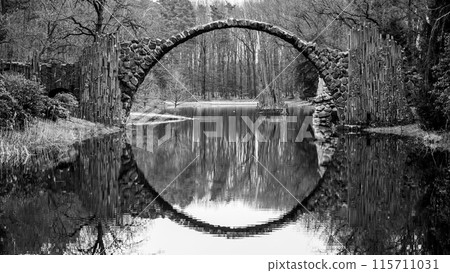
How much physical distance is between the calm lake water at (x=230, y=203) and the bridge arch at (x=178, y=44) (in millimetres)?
6631

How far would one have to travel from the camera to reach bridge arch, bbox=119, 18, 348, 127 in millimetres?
18812

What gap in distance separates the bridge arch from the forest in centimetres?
98

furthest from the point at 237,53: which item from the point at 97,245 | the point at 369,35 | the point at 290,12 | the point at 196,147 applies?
the point at 97,245

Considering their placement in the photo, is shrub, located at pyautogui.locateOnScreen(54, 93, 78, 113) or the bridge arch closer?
shrub, located at pyautogui.locateOnScreen(54, 93, 78, 113)

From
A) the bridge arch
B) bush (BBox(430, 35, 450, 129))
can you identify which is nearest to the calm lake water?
bush (BBox(430, 35, 450, 129))

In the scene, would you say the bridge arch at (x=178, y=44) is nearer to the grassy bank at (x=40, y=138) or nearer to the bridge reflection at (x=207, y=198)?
the grassy bank at (x=40, y=138)

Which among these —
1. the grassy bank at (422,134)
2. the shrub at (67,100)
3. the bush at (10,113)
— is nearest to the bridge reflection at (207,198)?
the grassy bank at (422,134)

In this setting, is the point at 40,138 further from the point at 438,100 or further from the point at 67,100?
the point at 438,100

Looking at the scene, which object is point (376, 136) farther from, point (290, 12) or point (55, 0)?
point (290, 12)

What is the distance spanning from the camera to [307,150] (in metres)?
13.9

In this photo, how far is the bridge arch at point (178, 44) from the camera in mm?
18812

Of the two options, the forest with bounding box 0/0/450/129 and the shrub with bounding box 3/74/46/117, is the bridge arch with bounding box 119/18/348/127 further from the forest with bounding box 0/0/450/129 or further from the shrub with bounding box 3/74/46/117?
the shrub with bounding box 3/74/46/117

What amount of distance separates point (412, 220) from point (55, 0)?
71.8 feet

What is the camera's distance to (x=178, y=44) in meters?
19.0
